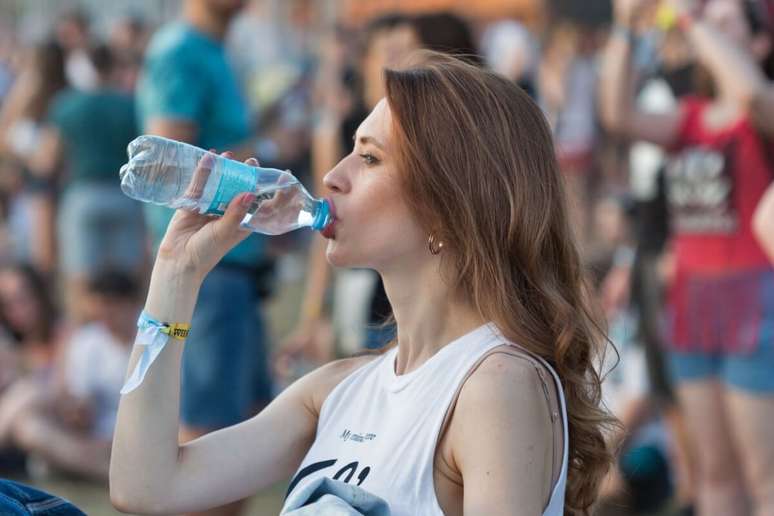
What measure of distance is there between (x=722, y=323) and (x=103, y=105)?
4.31 meters

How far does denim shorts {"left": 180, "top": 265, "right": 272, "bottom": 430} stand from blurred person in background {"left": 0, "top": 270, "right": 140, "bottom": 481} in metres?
1.97

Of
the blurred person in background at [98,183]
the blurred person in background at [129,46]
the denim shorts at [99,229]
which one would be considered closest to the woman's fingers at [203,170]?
the blurred person in background at [98,183]

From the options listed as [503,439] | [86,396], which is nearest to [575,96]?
[86,396]

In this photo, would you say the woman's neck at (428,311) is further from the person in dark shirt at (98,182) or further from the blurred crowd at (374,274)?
the person in dark shirt at (98,182)

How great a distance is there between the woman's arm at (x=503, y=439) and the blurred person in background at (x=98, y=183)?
17.6 ft

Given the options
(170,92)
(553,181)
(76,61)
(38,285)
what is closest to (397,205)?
(553,181)

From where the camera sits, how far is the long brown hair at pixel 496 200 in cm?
199

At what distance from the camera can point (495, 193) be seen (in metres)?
2.00

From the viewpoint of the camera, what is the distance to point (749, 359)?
3814mm

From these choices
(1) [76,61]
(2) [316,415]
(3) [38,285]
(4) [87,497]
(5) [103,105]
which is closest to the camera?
(2) [316,415]

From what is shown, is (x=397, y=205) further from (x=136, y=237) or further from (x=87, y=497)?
(x=136, y=237)

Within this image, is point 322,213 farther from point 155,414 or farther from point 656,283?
point 656,283

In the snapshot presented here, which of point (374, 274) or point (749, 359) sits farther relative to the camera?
point (374, 274)

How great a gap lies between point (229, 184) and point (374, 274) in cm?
250
